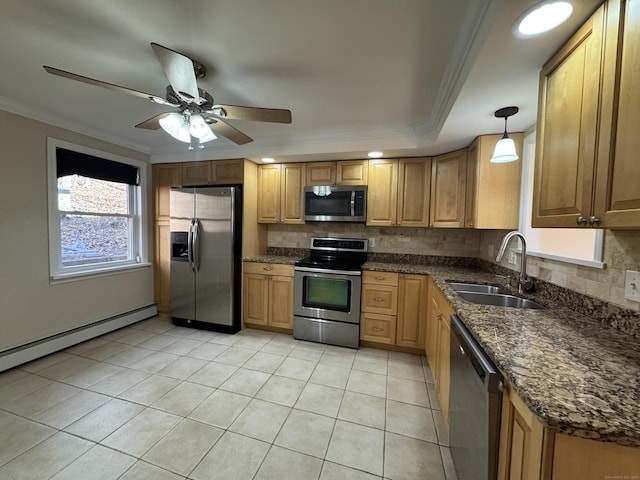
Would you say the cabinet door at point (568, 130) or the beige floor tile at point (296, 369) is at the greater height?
the cabinet door at point (568, 130)

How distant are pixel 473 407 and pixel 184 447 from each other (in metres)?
1.65

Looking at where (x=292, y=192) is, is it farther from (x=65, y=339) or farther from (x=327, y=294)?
(x=65, y=339)

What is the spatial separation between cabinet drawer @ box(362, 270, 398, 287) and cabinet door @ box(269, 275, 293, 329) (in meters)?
0.91

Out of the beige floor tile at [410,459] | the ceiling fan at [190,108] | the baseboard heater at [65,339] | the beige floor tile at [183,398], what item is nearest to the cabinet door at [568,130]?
the ceiling fan at [190,108]

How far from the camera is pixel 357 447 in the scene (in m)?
1.62

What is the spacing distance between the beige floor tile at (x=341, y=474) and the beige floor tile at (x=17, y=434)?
1.75 m

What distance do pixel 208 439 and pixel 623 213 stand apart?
91.2 inches

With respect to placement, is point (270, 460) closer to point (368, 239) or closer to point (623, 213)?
point (623, 213)

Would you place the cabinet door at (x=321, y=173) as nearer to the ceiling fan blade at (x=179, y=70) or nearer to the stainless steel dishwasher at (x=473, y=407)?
the ceiling fan blade at (x=179, y=70)

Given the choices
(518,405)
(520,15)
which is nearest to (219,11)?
(520,15)

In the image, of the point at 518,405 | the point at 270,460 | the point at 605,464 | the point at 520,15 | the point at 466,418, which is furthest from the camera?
the point at 270,460

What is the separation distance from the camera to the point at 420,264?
3.28 meters

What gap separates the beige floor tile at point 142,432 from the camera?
1.57 m

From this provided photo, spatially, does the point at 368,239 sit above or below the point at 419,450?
above
